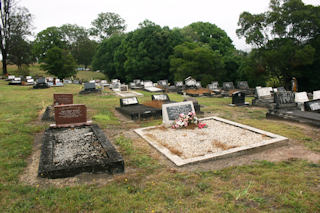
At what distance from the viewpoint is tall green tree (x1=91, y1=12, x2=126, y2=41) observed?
57938 millimetres

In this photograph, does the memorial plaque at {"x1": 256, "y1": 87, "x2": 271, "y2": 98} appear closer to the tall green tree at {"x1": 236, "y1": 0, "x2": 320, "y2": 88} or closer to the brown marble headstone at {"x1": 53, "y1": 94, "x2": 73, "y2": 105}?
the tall green tree at {"x1": 236, "y1": 0, "x2": 320, "y2": 88}

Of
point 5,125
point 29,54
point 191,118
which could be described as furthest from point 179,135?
point 29,54

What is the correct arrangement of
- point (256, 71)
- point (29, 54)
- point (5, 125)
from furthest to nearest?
point (29, 54), point (256, 71), point (5, 125)

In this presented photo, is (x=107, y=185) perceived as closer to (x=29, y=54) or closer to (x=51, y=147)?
(x=51, y=147)

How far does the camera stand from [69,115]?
8273mm

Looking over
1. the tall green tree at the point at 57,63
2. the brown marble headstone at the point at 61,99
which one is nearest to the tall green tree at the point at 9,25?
the tall green tree at the point at 57,63

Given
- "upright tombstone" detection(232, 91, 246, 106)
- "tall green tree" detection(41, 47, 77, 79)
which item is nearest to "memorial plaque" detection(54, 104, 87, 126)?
"upright tombstone" detection(232, 91, 246, 106)

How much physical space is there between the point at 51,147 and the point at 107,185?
252 centimetres

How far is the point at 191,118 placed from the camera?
8.55 metres

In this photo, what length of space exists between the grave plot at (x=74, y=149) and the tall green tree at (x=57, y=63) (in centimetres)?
2210

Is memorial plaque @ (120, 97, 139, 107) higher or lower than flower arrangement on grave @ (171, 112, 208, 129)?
higher

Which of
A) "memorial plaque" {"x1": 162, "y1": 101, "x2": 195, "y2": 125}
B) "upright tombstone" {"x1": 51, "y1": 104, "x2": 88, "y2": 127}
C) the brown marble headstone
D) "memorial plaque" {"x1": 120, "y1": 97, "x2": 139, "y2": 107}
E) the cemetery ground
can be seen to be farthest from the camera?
"memorial plaque" {"x1": 120, "y1": 97, "x2": 139, "y2": 107}

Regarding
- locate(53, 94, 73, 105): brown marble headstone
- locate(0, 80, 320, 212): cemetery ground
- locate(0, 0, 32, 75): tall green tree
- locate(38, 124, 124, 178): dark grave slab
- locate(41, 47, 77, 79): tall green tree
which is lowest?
locate(0, 80, 320, 212): cemetery ground

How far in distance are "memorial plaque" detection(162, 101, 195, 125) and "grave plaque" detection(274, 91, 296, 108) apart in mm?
4775
